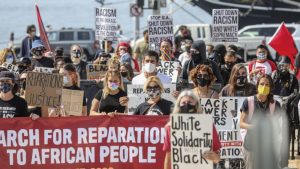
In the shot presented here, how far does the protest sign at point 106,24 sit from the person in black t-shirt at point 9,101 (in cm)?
816

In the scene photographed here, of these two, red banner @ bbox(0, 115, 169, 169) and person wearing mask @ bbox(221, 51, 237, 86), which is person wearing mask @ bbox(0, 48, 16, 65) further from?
red banner @ bbox(0, 115, 169, 169)

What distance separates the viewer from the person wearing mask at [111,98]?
1205 cm

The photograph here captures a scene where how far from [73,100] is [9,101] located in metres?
1.81

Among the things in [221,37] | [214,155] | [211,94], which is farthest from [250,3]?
[214,155]

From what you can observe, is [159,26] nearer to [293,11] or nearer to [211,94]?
[211,94]

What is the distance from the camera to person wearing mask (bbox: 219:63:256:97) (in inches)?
513

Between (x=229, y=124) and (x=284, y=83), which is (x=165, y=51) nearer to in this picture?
(x=284, y=83)

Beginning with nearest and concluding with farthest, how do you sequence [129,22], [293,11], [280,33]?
[280,33]
[293,11]
[129,22]

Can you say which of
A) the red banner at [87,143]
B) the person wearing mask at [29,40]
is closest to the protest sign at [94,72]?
the red banner at [87,143]

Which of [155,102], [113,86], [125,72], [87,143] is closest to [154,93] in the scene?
[155,102]

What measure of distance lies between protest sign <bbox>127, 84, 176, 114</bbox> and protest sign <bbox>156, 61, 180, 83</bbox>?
6.46 feet

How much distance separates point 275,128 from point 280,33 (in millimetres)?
12508

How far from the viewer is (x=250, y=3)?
52.4 meters

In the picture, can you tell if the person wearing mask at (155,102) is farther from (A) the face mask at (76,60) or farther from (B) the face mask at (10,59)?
(B) the face mask at (10,59)
